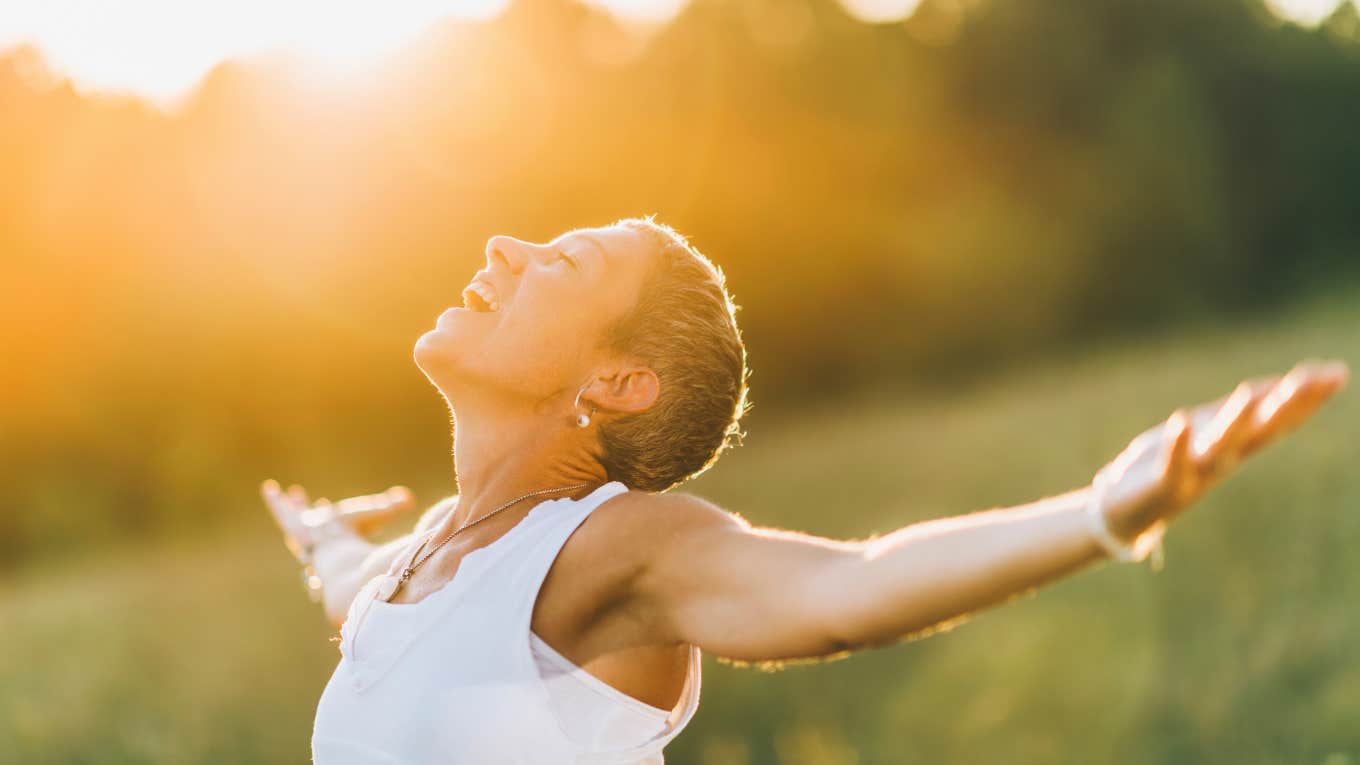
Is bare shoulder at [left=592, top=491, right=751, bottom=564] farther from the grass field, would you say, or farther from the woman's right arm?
the grass field

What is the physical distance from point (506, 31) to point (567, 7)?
124 centimetres

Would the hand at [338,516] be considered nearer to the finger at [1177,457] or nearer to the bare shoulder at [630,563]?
the bare shoulder at [630,563]

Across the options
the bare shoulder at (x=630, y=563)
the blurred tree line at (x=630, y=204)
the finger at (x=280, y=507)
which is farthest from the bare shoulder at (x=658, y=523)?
the blurred tree line at (x=630, y=204)

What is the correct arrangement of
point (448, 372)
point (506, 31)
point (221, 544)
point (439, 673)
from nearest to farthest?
point (439, 673), point (448, 372), point (221, 544), point (506, 31)

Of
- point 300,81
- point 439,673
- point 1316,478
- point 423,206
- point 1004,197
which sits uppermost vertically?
point 300,81

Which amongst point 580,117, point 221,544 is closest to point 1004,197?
point 580,117

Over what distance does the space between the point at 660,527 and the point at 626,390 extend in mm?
436

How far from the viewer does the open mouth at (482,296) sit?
2.53 meters

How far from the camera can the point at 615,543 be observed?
198 cm

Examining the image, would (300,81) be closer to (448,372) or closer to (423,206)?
(423,206)

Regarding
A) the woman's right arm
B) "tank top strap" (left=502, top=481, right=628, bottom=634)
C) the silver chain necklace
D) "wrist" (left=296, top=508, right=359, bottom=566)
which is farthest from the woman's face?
"wrist" (left=296, top=508, right=359, bottom=566)

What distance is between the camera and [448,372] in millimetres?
2432

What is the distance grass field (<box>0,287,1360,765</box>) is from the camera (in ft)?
26.6

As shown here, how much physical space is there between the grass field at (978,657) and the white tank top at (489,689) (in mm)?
5545
